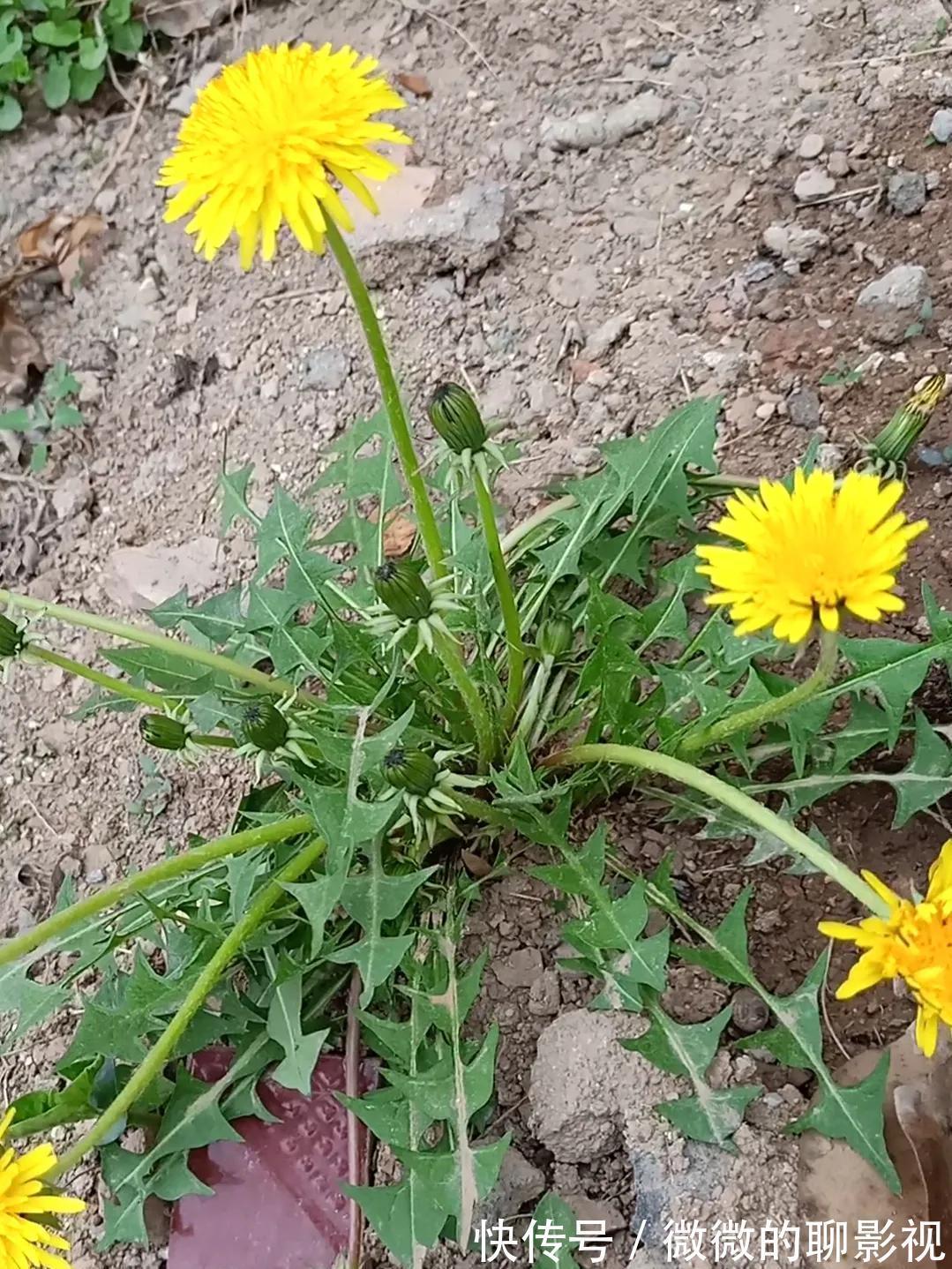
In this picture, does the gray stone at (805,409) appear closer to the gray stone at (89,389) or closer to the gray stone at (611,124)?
the gray stone at (611,124)

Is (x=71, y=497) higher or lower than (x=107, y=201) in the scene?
lower

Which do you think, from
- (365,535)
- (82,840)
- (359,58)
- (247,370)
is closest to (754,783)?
(365,535)

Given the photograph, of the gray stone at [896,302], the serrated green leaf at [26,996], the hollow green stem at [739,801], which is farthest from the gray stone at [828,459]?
the serrated green leaf at [26,996]

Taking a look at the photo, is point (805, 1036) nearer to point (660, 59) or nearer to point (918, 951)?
point (918, 951)

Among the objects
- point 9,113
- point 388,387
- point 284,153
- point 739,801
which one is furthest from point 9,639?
point 9,113

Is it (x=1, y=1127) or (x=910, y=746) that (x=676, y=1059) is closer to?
(x=910, y=746)

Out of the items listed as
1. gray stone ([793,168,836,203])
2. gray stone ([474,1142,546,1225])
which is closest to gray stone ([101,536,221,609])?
gray stone ([474,1142,546,1225])
